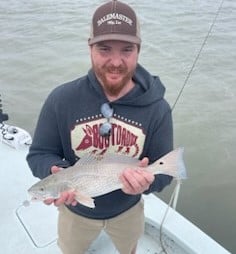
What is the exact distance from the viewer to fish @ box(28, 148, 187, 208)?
6.46ft

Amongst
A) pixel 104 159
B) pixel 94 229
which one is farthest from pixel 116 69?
pixel 94 229

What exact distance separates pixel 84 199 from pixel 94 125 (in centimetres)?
35

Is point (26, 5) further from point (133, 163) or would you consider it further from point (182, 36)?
point (133, 163)

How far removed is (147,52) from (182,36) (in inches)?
48.1

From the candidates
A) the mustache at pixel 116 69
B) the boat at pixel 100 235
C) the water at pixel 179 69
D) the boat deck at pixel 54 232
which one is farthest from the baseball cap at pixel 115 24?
the water at pixel 179 69

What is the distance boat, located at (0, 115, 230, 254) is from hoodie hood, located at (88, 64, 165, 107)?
0.83 m

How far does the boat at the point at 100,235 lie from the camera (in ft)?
9.50

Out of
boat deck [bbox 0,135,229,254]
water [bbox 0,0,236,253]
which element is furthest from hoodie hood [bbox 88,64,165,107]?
water [bbox 0,0,236,253]

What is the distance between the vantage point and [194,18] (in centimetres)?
1012

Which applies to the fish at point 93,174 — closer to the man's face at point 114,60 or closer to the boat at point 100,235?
the man's face at point 114,60

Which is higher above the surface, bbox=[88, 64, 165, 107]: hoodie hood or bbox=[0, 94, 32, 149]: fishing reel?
bbox=[88, 64, 165, 107]: hoodie hood

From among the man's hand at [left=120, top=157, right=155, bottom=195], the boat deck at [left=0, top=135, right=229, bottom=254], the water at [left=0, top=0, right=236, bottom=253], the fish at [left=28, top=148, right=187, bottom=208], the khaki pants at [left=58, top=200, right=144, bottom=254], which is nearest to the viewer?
the man's hand at [left=120, top=157, right=155, bottom=195]

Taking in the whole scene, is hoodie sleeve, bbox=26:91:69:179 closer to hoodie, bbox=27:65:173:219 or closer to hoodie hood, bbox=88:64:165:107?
hoodie, bbox=27:65:173:219

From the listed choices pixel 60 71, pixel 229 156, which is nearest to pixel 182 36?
pixel 60 71
